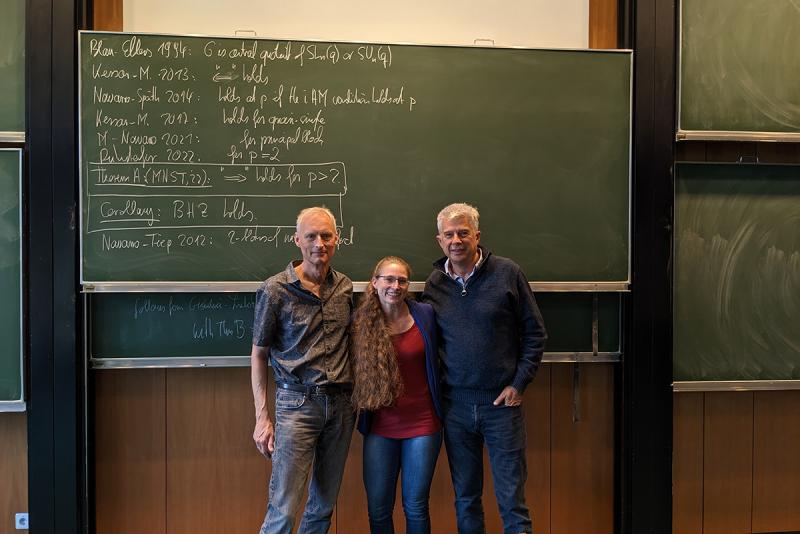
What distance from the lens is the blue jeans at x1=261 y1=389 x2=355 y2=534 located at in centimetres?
191

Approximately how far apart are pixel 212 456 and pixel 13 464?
2.71 feet

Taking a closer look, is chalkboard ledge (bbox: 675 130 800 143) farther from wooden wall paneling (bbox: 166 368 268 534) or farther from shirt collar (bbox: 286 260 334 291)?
wooden wall paneling (bbox: 166 368 268 534)

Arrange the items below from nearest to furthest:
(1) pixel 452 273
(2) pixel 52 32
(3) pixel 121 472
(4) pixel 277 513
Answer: (4) pixel 277 513, (1) pixel 452 273, (2) pixel 52 32, (3) pixel 121 472

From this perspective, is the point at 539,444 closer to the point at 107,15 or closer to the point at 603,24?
the point at 603,24

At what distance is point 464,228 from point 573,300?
2.63 ft

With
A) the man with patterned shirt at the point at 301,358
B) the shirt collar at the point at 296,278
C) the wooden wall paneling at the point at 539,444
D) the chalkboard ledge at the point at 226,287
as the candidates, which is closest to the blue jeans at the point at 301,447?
the man with patterned shirt at the point at 301,358

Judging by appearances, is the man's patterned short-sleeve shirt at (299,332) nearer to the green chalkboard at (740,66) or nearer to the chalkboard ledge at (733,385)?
the chalkboard ledge at (733,385)

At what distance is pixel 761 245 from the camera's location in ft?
8.46

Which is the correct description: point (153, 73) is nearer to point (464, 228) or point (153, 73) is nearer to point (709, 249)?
point (464, 228)

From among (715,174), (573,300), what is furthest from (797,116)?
(573,300)

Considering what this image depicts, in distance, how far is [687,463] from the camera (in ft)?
8.61

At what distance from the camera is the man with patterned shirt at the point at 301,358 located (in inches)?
75.1

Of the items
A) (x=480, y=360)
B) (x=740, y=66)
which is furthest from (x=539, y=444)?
(x=740, y=66)

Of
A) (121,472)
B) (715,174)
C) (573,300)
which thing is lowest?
(121,472)
